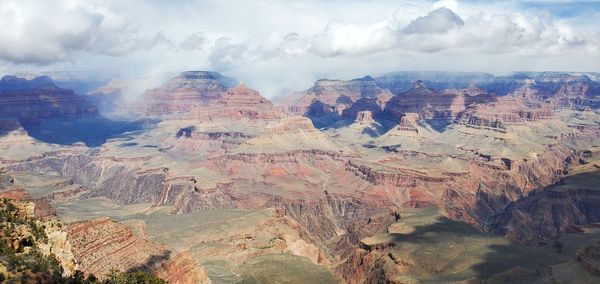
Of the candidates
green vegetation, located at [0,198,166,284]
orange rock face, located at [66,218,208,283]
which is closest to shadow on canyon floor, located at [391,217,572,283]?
orange rock face, located at [66,218,208,283]

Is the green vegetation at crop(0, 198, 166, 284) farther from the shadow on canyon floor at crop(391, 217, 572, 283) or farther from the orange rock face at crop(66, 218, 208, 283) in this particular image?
the shadow on canyon floor at crop(391, 217, 572, 283)

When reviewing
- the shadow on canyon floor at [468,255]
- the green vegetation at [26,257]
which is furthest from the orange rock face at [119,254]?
the shadow on canyon floor at [468,255]

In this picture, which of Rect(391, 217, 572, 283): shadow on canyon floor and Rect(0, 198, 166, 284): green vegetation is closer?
Rect(0, 198, 166, 284): green vegetation

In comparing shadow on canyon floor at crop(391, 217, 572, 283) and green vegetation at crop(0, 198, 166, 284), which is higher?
green vegetation at crop(0, 198, 166, 284)

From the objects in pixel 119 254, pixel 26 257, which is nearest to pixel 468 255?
pixel 119 254

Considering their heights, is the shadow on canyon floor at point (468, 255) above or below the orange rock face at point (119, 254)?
below

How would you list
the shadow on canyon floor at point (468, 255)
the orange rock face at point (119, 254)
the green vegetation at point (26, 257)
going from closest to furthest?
the green vegetation at point (26, 257) < the orange rock face at point (119, 254) < the shadow on canyon floor at point (468, 255)

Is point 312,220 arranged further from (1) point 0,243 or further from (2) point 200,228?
(1) point 0,243

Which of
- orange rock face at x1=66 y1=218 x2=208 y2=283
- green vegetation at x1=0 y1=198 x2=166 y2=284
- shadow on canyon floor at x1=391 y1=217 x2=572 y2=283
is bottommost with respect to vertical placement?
shadow on canyon floor at x1=391 y1=217 x2=572 y2=283

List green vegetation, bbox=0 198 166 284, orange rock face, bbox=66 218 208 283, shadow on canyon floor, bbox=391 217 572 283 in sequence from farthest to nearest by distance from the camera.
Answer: shadow on canyon floor, bbox=391 217 572 283 < orange rock face, bbox=66 218 208 283 < green vegetation, bbox=0 198 166 284

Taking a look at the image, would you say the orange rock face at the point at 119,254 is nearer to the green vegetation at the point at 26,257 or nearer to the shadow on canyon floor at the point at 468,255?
the green vegetation at the point at 26,257
